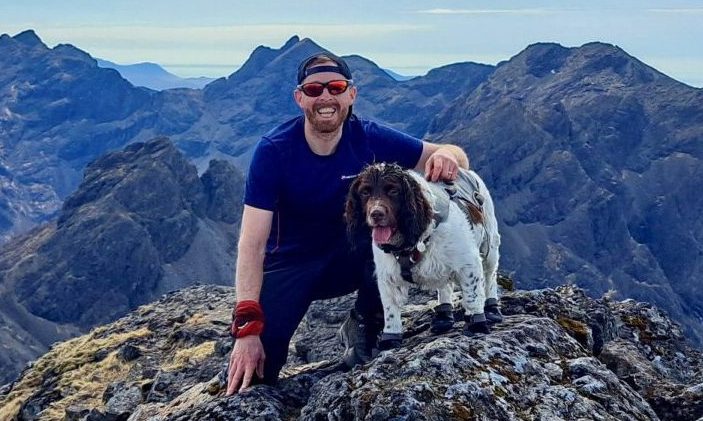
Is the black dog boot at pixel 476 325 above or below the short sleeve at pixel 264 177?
below

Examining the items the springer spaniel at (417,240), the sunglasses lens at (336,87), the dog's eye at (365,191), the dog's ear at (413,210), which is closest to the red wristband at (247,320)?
the springer spaniel at (417,240)

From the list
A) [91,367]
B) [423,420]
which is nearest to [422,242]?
[423,420]

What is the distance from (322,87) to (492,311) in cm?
373

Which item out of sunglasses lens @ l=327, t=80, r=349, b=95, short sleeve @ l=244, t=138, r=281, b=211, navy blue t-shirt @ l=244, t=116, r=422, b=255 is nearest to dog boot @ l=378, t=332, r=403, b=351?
navy blue t-shirt @ l=244, t=116, r=422, b=255

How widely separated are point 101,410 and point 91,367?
29.0ft

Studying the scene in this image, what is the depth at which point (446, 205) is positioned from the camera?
31.1 ft

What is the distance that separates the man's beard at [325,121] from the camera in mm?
10312

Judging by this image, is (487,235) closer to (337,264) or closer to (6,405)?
(337,264)

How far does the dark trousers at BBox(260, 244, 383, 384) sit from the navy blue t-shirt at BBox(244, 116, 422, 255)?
0.22 metres

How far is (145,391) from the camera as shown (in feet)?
55.8

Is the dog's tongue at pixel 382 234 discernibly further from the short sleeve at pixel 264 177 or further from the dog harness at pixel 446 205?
the short sleeve at pixel 264 177

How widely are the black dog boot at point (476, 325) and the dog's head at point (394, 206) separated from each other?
4.39 feet

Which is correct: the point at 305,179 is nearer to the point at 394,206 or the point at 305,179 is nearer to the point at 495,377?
the point at 394,206

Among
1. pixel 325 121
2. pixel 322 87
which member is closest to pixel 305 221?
pixel 325 121
